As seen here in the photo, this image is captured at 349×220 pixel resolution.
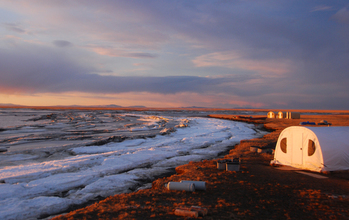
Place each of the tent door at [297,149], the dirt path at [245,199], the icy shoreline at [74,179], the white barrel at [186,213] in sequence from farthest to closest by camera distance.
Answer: the tent door at [297,149] < the icy shoreline at [74,179] < the dirt path at [245,199] < the white barrel at [186,213]

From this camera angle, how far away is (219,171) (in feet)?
32.5

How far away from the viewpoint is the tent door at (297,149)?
33.9 ft

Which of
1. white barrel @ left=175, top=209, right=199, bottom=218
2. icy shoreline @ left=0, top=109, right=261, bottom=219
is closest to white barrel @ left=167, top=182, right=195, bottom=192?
white barrel @ left=175, top=209, right=199, bottom=218

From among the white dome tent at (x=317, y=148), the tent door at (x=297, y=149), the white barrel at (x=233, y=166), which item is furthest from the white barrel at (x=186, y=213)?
the tent door at (x=297, y=149)

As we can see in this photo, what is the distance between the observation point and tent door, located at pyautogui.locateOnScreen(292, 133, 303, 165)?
10341 mm

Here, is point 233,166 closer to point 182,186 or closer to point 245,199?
point 245,199

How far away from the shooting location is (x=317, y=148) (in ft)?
31.8

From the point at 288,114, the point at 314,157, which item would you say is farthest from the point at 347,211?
the point at 288,114

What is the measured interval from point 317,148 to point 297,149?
933 millimetres

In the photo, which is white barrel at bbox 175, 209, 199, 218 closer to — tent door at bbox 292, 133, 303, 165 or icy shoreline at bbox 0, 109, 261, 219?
icy shoreline at bbox 0, 109, 261, 219

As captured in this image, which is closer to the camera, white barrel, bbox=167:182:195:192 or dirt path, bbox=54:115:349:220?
dirt path, bbox=54:115:349:220

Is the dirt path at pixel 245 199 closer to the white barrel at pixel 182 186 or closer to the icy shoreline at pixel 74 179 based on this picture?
the white barrel at pixel 182 186

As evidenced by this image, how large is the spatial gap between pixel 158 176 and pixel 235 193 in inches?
164

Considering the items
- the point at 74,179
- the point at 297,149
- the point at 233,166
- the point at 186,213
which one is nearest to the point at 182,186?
the point at 186,213
